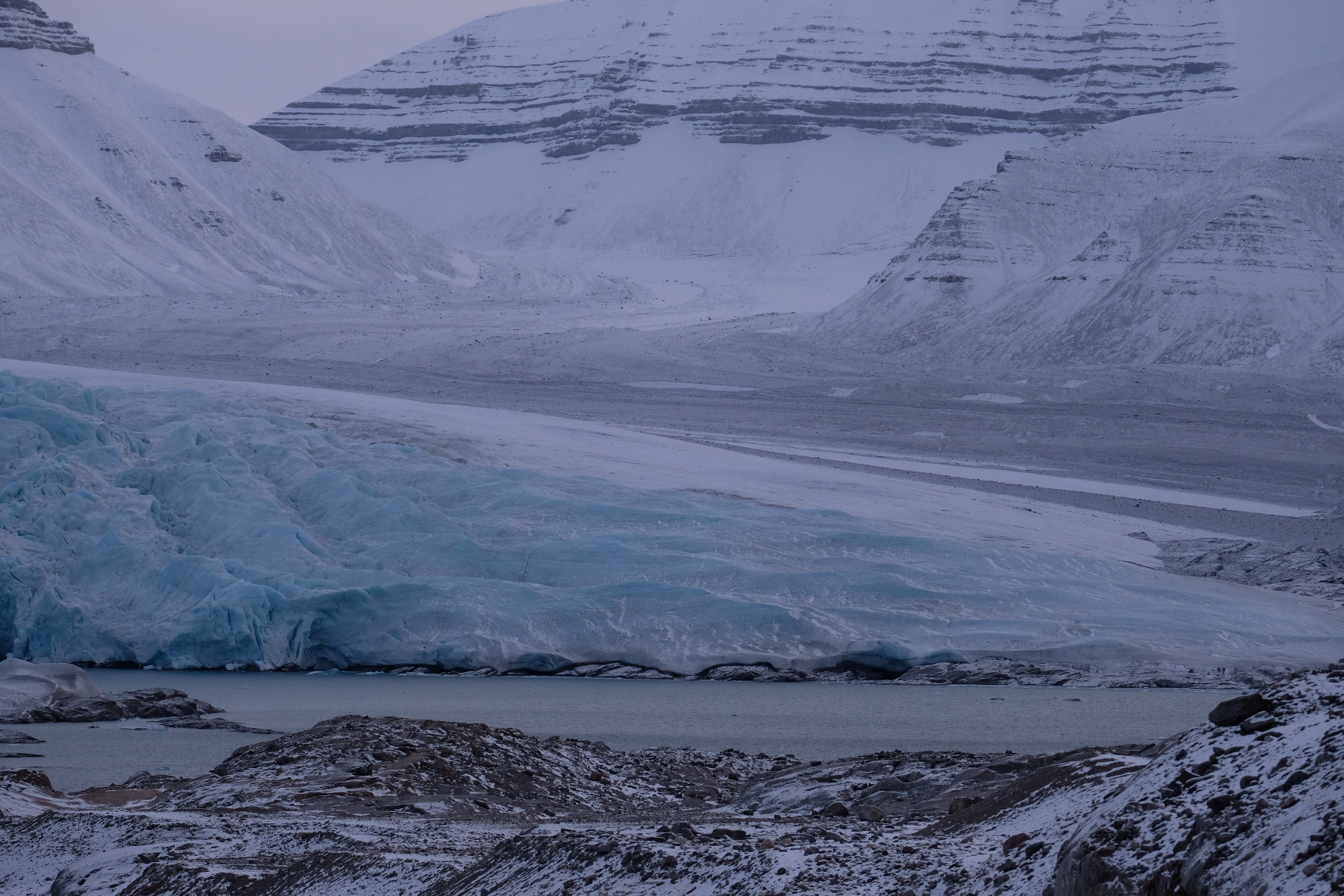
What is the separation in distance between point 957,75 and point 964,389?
87.3m

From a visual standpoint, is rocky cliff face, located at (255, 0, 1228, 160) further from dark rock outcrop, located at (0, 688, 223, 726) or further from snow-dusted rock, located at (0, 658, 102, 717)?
dark rock outcrop, located at (0, 688, 223, 726)

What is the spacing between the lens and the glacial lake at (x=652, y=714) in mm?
11508

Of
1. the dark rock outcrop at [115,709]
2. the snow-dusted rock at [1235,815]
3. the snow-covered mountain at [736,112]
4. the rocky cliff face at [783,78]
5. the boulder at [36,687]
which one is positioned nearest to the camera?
the snow-dusted rock at [1235,815]

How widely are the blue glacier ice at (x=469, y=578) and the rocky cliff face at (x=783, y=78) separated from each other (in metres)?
98.7

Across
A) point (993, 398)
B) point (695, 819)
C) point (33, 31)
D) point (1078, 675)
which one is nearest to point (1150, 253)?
point (993, 398)

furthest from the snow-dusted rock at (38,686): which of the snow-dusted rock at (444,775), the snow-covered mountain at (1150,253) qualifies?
the snow-covered mountain at (1150,253)

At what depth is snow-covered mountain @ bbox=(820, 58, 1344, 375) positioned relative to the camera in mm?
41969

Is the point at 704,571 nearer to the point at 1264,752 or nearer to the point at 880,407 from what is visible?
the point at 1264,752

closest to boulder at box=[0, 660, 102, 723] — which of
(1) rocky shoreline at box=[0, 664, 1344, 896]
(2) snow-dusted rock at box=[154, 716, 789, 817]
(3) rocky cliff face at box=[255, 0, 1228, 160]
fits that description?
(1) rocky shoreline at box=[0, 664, 1344, 896]

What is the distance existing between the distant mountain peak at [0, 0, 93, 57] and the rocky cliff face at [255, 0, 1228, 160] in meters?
44.2

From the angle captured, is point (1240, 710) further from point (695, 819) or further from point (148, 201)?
point (148, 201)

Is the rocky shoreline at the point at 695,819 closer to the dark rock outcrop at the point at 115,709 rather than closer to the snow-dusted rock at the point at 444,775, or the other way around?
the snow-dusted rock at the point at 444,775

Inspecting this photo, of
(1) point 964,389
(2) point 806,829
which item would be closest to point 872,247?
(1) point 964,389

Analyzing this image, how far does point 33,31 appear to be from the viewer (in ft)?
257
